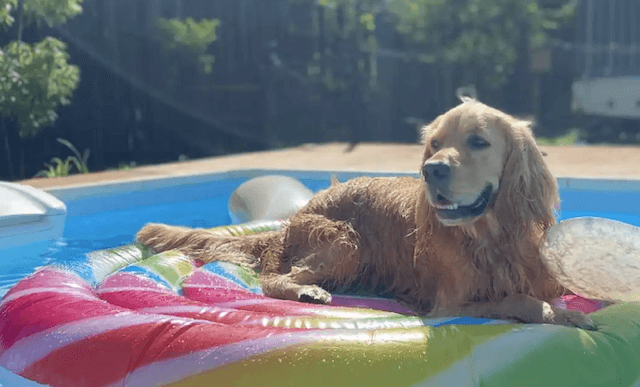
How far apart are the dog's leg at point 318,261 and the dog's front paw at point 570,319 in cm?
131

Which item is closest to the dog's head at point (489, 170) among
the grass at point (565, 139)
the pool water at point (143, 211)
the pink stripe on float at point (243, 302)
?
the pink stripe on float at point (243, 302)

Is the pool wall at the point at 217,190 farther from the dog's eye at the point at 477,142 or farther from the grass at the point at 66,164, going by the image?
the dog's eye at the point at 477,142

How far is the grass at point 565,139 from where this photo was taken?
53.9 feet

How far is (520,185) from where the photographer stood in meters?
3.30

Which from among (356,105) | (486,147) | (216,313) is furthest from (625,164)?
(216,313)

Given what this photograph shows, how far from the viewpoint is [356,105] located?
1720 cm

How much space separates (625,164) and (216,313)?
9.34 metres

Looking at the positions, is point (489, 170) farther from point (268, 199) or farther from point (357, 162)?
point (357, 162)

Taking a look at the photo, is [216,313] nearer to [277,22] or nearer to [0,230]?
[0,230]

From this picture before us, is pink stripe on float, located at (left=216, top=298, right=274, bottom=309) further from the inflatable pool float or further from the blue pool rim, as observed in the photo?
the blue pool rim

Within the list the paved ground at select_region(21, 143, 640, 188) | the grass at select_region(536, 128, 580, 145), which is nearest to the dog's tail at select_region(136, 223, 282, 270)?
the paved ground at select_region(21, 143, 640, 188)

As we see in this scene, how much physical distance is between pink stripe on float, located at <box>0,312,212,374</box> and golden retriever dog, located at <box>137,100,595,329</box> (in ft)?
3.33

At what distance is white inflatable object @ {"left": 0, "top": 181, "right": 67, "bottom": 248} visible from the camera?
257 inches

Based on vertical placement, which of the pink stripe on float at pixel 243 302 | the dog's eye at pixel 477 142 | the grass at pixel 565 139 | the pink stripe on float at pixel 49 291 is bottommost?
the grass at pixel 565 139
